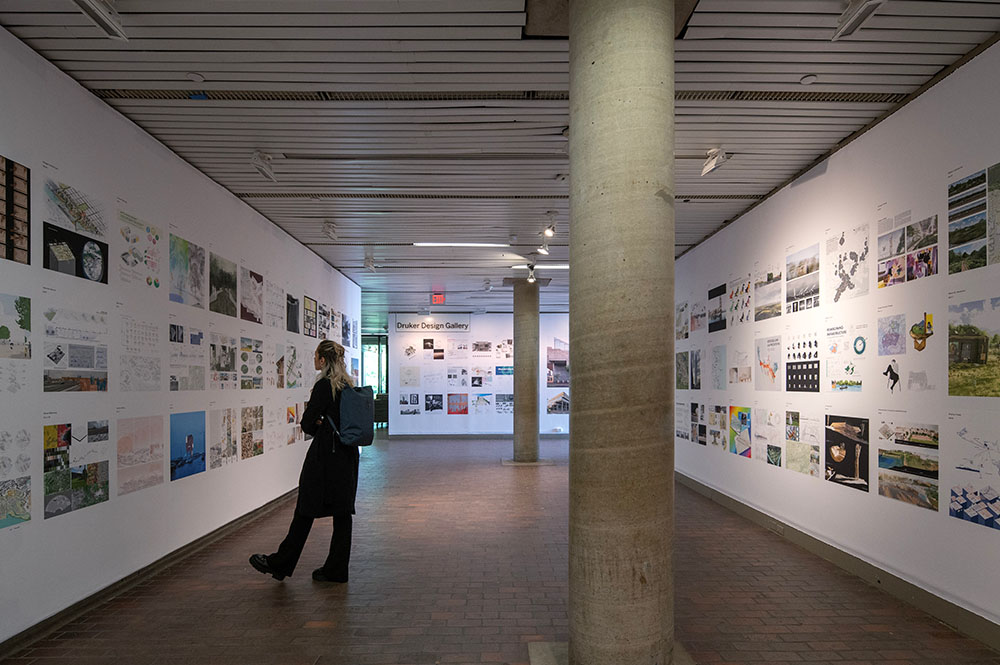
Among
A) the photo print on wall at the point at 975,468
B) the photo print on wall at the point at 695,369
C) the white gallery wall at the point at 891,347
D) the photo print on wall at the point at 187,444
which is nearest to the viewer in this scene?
the photo print on wall at the point at 975,468

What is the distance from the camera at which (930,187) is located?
178 inches

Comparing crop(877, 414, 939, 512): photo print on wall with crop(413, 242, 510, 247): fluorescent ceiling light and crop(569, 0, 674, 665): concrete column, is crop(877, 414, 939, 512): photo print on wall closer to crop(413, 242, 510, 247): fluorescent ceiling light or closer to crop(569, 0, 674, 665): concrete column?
crop(569, 0, 674, 665): concrete column

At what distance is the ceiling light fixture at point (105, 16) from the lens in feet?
11.5

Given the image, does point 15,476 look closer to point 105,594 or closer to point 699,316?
point 105,594

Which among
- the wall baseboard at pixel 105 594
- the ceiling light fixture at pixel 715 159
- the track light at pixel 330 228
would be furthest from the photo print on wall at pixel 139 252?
the ceiling light fixture at pixel 715 159

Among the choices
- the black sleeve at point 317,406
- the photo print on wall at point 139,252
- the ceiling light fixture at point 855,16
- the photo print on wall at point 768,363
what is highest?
the ceiling light fixture at point 855,16

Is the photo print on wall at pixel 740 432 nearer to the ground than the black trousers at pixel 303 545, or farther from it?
farther from it

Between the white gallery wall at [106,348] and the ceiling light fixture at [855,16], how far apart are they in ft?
16.0

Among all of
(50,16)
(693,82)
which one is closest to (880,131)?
(693,82)

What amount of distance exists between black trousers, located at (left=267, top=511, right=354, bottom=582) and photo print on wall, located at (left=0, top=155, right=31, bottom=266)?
2.50 m

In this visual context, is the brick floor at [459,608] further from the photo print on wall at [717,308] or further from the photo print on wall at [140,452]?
the photo print on wall at [717,308]

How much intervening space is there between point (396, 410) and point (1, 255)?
14.9 metres

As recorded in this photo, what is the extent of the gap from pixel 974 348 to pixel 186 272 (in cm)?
624

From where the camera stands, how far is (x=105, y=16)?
11.9 ft
